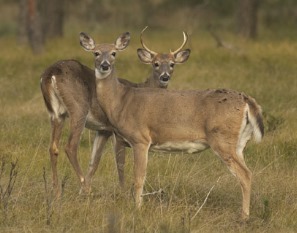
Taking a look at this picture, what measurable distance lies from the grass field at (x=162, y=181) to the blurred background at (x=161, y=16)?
9.78 m

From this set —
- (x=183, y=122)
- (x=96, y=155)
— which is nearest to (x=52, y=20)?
(x=96, y=155)

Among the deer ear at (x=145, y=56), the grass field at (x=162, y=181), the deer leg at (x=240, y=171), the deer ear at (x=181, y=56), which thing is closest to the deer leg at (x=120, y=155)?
the grass field at (x=162, y=181)

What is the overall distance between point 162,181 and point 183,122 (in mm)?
973

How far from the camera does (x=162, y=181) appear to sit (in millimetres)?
9258

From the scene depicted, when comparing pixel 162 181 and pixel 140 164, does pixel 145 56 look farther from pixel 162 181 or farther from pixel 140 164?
pixel 140 164

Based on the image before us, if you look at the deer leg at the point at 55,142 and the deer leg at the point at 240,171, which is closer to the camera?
the deer leg at the point at 240,171

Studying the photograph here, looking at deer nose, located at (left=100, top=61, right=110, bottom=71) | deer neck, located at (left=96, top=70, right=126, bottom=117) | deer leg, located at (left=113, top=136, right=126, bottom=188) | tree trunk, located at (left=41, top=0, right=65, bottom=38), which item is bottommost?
tree trunk, located at (left=41, top=0, right=65, bottom=38)

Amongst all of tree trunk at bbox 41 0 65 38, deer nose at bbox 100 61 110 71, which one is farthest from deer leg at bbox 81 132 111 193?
tree trunk at bbox 41 0 65 38

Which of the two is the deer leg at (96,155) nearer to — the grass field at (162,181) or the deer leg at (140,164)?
the grass field at (162,181)

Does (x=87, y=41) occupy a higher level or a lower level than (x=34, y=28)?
higher

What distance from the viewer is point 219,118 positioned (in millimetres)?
8328

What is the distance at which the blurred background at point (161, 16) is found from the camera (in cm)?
2577

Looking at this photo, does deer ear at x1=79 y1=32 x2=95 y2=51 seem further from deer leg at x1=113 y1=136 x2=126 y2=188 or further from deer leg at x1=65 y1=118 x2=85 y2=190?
deer leg at x1=113 y1=136 x2=126 y2=188

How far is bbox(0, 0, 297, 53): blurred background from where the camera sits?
25.8 meters
